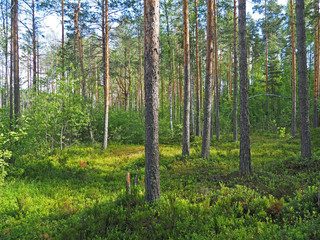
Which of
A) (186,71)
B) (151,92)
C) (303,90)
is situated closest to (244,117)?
(303,90)

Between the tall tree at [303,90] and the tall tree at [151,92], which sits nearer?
the tall tree at [151,92]

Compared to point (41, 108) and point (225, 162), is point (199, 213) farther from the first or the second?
point (41, 108)

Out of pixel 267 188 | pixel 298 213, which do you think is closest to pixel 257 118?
pixel 267 188

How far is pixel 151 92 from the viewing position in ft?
16.9

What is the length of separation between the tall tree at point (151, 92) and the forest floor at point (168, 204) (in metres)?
0.59

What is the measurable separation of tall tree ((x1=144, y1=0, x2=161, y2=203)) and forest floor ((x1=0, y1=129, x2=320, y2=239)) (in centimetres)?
59

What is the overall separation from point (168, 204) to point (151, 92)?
2964 mm

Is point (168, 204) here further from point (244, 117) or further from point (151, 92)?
point (244, 117)

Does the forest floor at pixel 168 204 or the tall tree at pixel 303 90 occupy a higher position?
the tall tree at pixel 303 90

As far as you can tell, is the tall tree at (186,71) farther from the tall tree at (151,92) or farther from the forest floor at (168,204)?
the tall tree at (151,92)

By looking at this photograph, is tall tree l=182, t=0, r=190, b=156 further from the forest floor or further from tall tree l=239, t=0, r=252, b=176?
tall tree l=239, t=0, r=252, b=176

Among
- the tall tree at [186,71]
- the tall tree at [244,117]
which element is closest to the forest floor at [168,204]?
the tall tree at [244,117]

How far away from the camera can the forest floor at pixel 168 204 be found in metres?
3.98

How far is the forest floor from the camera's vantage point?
13.0 ft
